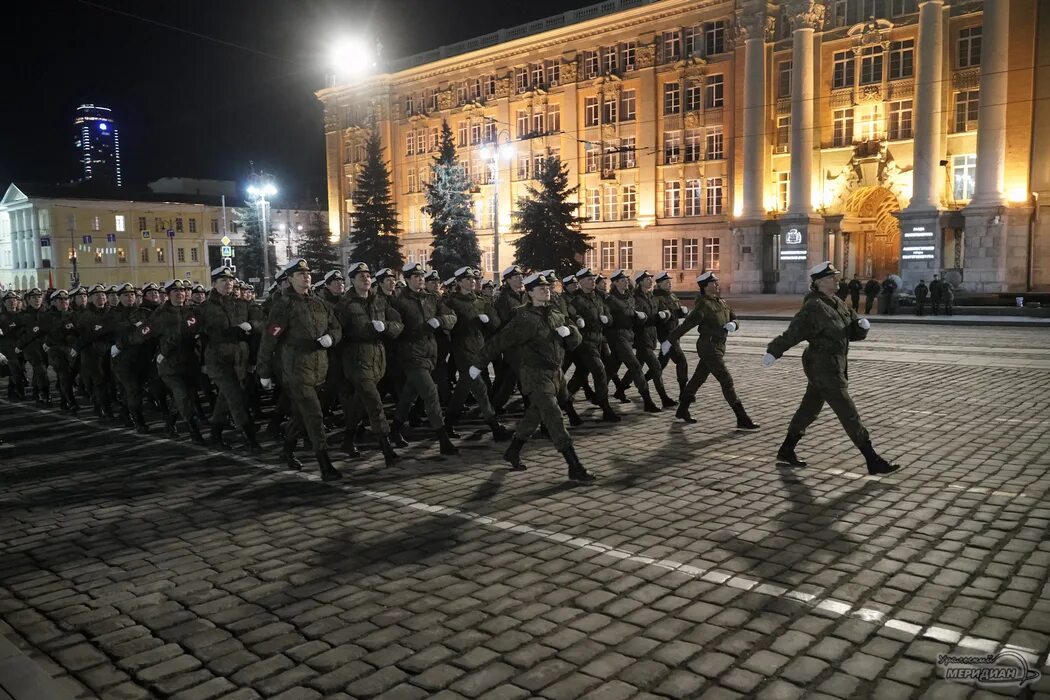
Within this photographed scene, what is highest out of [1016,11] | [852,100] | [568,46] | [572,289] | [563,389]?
[568,46]

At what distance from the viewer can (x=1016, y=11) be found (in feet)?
126

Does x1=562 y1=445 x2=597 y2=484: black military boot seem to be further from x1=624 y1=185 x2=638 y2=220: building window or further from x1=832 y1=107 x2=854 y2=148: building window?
x1=624 y1=185 x2=638 y2=220: building window

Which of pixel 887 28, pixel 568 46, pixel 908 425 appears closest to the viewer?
pixel 908 425

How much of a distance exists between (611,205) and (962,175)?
22129 mm

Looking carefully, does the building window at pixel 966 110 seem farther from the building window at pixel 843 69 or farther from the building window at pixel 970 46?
the building window at pixel 843 69

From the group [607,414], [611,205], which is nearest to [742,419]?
[607,414]

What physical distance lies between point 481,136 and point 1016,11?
36709 millimetres

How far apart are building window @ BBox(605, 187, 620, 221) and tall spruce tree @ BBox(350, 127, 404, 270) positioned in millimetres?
14379

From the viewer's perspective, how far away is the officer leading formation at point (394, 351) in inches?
325

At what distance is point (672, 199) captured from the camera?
174ft

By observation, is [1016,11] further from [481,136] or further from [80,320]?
[80,320]

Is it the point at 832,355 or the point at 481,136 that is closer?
the point at 832,355

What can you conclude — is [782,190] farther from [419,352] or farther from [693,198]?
[419,352]

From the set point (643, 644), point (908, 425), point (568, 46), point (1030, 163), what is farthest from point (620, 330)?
point (568, 46)
